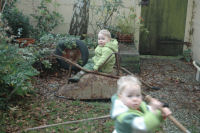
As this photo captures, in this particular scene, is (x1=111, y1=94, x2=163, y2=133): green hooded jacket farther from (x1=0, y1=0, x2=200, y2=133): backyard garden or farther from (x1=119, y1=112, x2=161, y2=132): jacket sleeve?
(x1=0, y1=0, x2=200, y2=133): backyard garden

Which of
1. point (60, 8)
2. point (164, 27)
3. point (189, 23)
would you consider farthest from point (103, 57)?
point (189, 23)

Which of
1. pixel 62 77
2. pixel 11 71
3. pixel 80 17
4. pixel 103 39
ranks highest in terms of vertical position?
pixel 80 17

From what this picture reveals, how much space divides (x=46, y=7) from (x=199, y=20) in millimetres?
4589

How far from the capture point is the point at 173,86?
19.4 feet

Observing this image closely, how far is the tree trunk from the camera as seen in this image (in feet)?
24.7

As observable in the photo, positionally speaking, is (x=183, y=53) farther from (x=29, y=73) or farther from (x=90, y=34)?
(x=29, y=73)

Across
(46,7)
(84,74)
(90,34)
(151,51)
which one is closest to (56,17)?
(46,7)

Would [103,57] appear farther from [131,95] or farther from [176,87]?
[131,95]

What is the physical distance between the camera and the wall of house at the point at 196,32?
25.5 feet

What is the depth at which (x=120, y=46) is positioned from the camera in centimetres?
734

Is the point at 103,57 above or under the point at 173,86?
above

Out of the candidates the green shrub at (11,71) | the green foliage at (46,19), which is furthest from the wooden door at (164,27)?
the green shrub at (11,71)

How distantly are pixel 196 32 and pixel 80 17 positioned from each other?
11.4 ft

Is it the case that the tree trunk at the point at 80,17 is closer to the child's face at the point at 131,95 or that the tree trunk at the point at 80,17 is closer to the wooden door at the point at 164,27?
the wooden door at the point at 164,27
